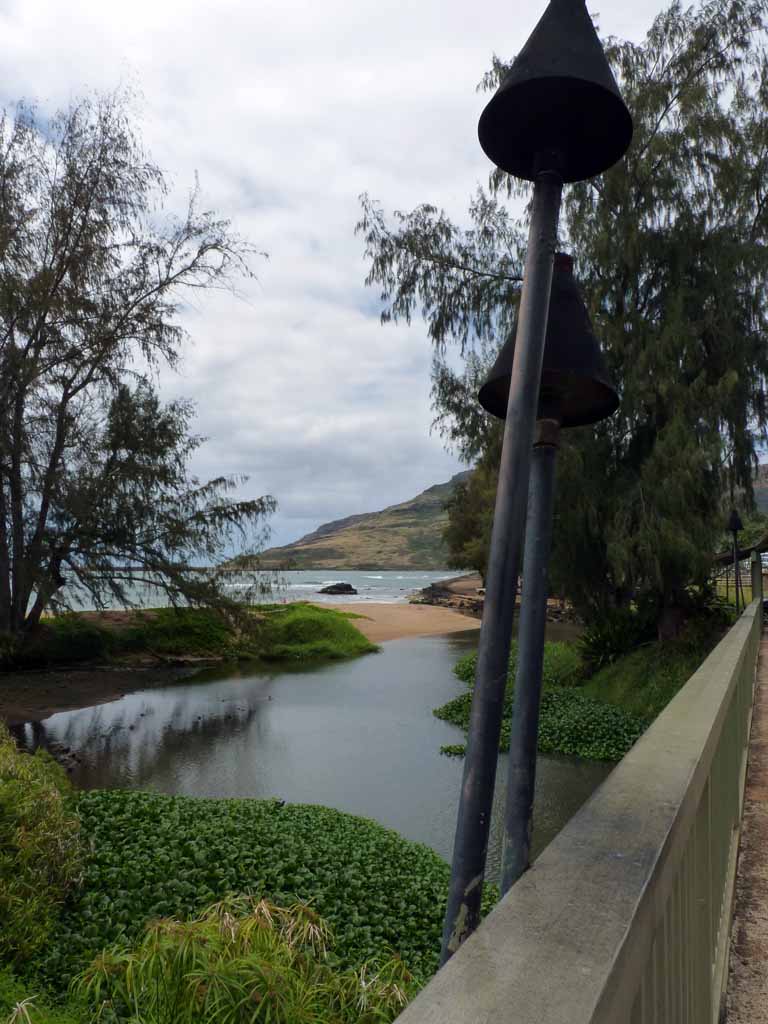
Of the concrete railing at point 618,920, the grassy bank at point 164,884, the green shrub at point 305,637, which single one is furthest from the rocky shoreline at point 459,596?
the concrete railing at point 618,920

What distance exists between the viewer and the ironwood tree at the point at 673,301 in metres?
12.0

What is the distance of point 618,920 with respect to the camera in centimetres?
106

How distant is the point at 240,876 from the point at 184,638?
18671 millimetres

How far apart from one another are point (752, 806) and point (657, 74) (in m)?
12.7

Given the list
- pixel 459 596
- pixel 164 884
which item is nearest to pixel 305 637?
pixel 164 884

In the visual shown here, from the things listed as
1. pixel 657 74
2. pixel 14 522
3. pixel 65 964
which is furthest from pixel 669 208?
pixel 14 522

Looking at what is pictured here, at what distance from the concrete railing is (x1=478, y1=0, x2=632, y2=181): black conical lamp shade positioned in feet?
5.34

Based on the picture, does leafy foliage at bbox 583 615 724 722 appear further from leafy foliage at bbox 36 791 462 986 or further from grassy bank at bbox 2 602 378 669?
grassy bank at bbox 2 602 378 669

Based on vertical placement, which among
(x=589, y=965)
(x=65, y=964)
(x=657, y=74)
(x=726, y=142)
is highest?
(x=657, y=74)

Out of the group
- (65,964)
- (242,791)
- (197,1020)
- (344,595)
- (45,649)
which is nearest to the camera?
(197,1020)

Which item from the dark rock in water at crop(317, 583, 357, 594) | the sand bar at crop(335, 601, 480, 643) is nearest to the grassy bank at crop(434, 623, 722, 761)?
the sand bar at crop(335, 601, 480, 643)

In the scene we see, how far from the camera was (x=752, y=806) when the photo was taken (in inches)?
184

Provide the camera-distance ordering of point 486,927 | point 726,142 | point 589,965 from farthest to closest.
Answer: point 726,142 < point 486,927 < point 589,965

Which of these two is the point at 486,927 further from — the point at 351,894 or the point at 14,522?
the point at 14,522
